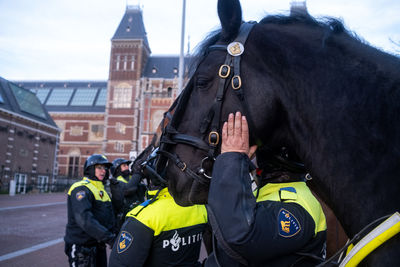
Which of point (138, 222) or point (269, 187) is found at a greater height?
point (269, 187)

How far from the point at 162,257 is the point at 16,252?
5.76 metres

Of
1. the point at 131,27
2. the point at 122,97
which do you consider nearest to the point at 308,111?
the point at 122,97

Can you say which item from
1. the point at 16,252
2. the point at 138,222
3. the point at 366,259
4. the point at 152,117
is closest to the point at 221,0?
the point at 366,259

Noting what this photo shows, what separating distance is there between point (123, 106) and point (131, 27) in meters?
11.4

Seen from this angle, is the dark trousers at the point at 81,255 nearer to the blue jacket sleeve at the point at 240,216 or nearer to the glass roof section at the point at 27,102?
the blue jacket sleeve at the point at 240,216

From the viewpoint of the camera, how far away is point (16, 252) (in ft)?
22.3

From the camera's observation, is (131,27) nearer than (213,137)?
No

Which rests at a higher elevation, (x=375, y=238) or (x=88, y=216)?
(x=375, y=238)

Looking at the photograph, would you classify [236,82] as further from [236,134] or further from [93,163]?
[93,163]

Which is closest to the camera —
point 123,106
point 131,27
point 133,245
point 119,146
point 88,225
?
point 133,245

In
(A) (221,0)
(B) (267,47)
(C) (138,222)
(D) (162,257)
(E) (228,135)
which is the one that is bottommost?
(D) (162,257)

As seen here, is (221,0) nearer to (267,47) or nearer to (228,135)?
(267,47)

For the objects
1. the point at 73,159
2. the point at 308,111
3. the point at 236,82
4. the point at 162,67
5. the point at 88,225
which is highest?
the point at 162,67

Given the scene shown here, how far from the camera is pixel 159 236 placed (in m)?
2.70
